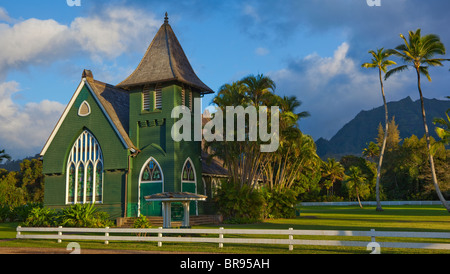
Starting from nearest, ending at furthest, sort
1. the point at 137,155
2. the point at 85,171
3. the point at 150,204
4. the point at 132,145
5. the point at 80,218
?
the point at 80,218, the point at 150,204, the point at 132,145, the point at 137,155, the point at 85,171

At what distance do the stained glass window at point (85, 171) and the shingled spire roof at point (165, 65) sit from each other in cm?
549

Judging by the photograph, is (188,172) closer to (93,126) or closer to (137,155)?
(137,155)

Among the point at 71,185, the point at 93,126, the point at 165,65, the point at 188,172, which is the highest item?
the point at 165,65

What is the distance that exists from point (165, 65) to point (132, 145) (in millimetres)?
6690

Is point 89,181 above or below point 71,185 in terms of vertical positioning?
above

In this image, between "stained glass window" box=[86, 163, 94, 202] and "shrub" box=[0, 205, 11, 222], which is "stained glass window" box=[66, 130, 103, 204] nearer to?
"stained glass window" box=[86, 163, 94, 202]

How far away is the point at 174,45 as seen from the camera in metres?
35.8

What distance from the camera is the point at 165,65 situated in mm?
33781

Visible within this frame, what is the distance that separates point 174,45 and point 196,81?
12.1 feet

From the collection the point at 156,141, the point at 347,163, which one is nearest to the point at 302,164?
the point at 156,141

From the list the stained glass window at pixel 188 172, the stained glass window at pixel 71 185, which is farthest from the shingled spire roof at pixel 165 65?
the stained glass window at pixel 71 185

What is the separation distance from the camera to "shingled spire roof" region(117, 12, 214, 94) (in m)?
33.0

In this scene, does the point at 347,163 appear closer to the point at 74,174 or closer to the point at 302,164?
the point at 302,164

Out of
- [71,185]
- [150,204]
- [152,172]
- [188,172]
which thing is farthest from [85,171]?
[188,172]
